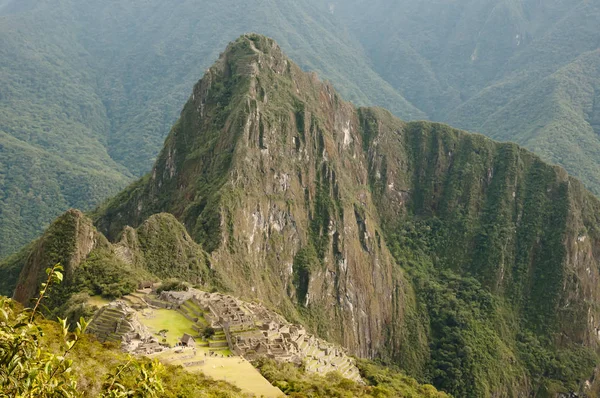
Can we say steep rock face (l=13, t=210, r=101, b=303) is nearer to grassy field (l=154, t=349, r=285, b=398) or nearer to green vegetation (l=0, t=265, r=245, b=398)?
grassy field (l=154, t=349, r=285, b=398)

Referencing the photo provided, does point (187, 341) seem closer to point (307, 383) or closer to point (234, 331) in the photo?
point (234, 331)

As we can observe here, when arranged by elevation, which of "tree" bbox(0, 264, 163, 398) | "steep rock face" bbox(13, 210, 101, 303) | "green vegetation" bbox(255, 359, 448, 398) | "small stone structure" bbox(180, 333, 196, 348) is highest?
"tree" bbox(0, 264, 163, 398)

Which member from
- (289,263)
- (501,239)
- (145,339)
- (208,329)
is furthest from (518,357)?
(145,339)

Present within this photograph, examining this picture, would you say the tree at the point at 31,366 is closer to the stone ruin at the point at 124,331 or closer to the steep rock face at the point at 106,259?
the stone ruin at the point at 124,331

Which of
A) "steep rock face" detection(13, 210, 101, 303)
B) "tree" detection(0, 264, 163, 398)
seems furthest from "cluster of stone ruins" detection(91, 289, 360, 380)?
"tree" detection(0, 264, 163, 398)

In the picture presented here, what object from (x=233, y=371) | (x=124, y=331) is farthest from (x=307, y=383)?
(x=124, y=331)

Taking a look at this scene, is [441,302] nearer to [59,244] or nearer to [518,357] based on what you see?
[518,357]
